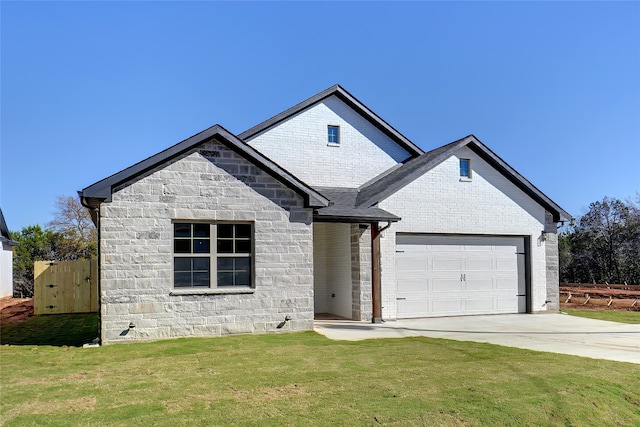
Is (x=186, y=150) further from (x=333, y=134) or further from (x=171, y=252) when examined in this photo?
(x=333, y=134)

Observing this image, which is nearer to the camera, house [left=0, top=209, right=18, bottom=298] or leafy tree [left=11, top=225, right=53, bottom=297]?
house [left=0, top=209, right=18, bottom=298]

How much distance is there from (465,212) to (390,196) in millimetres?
2761

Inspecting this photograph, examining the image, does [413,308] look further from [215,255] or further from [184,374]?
[184,374]

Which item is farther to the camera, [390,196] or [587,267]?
[587,267]

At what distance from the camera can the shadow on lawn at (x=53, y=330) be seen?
1218cm

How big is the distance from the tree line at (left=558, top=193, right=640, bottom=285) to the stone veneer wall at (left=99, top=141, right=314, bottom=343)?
2461 cm

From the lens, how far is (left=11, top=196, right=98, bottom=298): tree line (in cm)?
3712

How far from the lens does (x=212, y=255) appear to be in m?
12.5

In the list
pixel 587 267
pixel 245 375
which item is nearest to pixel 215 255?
pixel 245 375

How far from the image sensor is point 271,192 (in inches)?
512

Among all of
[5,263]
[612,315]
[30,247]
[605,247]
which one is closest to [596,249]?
[605,247]

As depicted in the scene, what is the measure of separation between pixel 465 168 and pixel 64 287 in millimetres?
14238

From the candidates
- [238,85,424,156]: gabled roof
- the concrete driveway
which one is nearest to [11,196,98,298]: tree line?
[238,85,424,156]: gabled roof

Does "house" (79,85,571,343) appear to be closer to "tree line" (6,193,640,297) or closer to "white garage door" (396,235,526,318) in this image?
"white garage door" (396,235,526,318)
